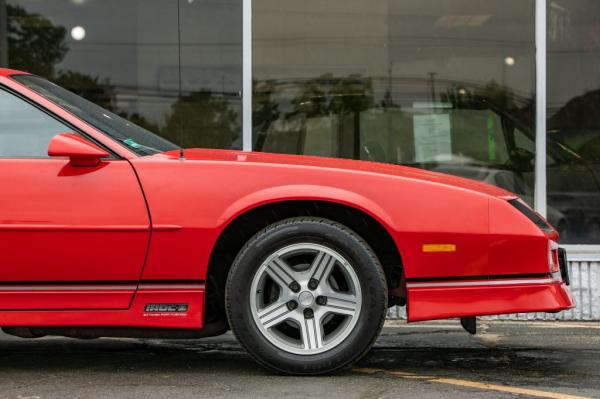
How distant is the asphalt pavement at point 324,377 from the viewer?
4.72m

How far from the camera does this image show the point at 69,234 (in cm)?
496

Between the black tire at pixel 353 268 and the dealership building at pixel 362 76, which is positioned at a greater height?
the dealership building at pixel 362 76

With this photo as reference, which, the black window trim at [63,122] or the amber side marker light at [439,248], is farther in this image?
the black window trim at [63,122]

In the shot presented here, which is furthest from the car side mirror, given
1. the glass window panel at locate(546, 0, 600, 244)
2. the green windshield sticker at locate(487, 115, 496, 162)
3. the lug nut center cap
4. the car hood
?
the glass window panel at locate(546, 0, 600, 244)

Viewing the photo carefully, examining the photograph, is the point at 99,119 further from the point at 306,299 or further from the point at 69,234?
the point at 306,299

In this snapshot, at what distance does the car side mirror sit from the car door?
3cm

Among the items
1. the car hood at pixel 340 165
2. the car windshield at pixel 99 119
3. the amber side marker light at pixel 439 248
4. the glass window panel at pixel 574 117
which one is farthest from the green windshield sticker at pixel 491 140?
the amber side marker light at pixel 439 248

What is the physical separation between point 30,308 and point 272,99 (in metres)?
4.51

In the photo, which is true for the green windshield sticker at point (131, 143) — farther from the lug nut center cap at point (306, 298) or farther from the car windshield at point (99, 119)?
the lug nut center cap at point (306, 298)

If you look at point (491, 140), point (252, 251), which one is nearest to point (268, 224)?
point (252, 251)

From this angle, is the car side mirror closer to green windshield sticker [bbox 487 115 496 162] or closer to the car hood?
the car hood

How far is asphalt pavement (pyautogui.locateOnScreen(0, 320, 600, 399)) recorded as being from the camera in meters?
4.72

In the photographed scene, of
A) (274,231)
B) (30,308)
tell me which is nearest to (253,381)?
(274,231)

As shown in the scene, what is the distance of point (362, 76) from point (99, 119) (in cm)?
411
